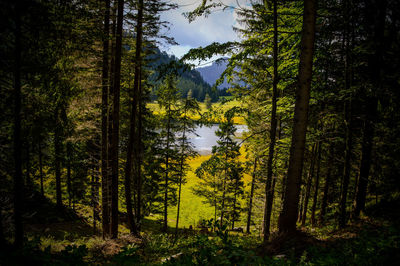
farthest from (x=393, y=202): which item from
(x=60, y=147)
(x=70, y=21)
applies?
(x=60, y=147)

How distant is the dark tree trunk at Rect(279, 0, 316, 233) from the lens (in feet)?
16.2

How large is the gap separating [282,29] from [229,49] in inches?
76.8

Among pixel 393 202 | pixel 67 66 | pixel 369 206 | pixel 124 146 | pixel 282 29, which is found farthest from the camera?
pixel 124 146

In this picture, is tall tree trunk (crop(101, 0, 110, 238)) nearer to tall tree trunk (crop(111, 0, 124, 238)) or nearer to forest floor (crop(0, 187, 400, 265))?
tall tree trunk (crop(111, 0, 124, 238))

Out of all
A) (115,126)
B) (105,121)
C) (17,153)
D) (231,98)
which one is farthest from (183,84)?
→ (17,153)

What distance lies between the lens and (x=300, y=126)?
512cm

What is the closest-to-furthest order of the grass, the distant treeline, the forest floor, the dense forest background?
the forest floor
the dense forest background
the distant treeline
the grass

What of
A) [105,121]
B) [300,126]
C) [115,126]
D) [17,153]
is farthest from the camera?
[105,121]

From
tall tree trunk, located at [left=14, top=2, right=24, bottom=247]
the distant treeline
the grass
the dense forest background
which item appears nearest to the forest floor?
the dense forest background

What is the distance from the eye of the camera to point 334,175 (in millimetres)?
14484

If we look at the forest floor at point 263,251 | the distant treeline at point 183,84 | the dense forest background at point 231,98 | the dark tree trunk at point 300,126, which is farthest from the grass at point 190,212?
the dark tree trunk at point 300,126

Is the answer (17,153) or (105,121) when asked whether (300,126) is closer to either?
(17,153)

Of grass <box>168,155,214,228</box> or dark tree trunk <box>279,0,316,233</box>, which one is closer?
dark tree trunk <box>279,0,316,233</box>

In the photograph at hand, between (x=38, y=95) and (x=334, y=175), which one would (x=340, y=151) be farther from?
(x=38, y=95)
